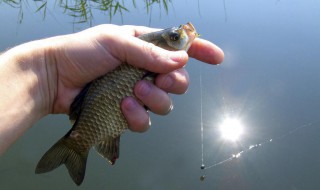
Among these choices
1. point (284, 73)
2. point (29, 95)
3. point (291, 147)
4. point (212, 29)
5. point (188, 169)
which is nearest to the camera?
point (29, 95)

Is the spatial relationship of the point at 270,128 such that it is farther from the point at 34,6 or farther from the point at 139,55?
the point at 34,6

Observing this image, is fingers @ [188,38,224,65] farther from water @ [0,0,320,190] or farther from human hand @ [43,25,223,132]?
water @ [0,0,320,190]

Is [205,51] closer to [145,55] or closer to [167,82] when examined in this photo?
[167,82]

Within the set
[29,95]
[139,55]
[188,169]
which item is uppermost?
[139,55]

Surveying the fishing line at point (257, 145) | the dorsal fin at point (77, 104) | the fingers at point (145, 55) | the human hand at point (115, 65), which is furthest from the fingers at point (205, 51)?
the fishing line at point (257, 145)

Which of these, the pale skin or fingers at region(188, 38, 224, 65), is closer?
the pale skin

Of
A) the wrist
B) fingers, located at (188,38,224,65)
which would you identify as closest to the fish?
the wrist

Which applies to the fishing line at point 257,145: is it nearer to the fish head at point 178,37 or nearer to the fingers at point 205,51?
the fingers at point 205,51

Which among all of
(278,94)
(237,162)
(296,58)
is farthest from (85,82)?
(296,58)
